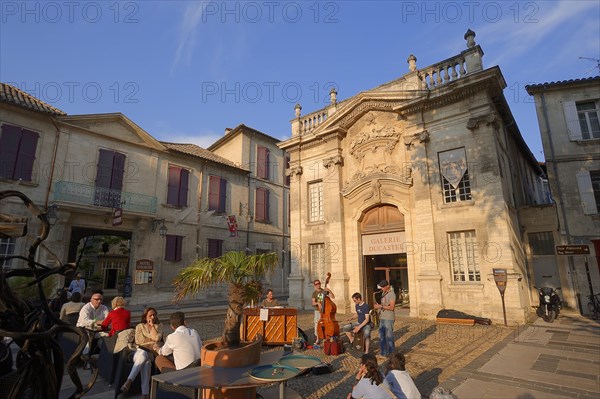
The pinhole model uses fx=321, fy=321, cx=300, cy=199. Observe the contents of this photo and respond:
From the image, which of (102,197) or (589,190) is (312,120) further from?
(589,190)

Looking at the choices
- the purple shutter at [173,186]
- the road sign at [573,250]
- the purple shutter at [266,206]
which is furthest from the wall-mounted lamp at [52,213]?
the road sign at [573,250]

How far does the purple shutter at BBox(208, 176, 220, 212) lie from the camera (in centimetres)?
2031

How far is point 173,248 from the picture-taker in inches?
716

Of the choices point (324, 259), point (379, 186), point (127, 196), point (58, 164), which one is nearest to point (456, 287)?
point (379, 186)

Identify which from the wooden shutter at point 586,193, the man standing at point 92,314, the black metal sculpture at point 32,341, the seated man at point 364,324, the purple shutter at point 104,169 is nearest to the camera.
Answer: the black metal sculpture at point 32,341

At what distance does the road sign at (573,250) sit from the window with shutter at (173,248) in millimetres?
17867

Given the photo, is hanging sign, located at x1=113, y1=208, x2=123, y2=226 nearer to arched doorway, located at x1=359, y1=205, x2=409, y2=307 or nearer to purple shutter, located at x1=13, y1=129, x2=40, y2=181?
purple shutter, located at x1=13, y1=129, x2=40, y2=181

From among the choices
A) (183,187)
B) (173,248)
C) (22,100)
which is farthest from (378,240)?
(22,100)

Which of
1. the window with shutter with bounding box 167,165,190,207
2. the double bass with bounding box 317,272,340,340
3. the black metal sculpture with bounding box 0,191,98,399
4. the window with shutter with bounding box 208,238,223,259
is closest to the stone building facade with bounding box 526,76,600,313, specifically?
the double bass with bounding box 317,272,340,340

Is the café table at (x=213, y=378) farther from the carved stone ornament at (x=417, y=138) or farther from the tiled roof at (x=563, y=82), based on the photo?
the tiled roof at (x=563, y=82)

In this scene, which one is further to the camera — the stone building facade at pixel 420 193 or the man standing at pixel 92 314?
the stone building facade at pixel 420 193

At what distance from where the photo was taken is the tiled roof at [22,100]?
43.9 ft

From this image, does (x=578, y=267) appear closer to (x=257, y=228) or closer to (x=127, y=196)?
(x=257, y=228)

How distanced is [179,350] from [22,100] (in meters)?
15.5
